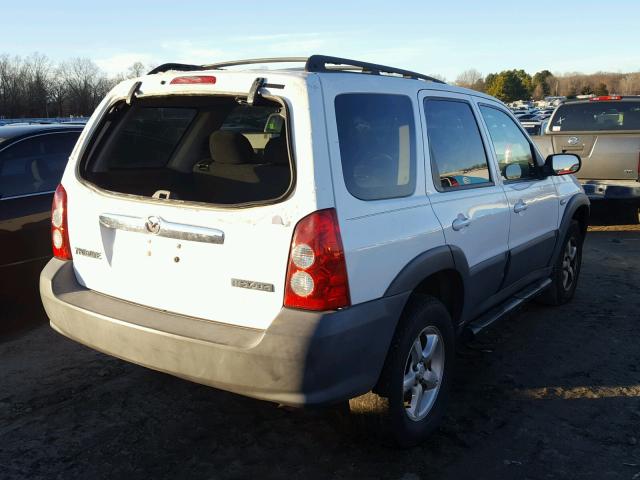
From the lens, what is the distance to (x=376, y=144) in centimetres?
305

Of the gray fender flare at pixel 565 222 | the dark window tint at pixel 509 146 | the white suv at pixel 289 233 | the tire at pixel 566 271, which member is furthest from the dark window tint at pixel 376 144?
the tire at pixel 566 271

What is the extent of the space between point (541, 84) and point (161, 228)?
447 ft

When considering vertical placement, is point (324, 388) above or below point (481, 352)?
above

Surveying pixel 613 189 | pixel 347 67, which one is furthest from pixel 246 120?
pixel 613 189

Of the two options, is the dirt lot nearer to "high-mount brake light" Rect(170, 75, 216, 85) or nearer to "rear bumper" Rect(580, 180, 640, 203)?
"high-mount brake light" Rect(170, 75, 216, 85)

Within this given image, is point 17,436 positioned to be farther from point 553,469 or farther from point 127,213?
point 553,469

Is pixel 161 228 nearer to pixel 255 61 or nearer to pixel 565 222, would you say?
pixel 255 61

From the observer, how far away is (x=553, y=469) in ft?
10.1

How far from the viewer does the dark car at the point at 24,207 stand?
467 cm

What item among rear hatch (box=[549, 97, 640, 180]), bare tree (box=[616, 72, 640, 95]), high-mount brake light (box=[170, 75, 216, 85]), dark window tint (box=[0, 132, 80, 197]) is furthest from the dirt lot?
bare tree (box=[616, 72, 640, 95])

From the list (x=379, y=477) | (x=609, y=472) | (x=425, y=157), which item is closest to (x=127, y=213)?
(x=425, y=157)

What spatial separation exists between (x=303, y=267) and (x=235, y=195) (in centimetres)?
102

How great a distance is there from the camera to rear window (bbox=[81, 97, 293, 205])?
339 cm

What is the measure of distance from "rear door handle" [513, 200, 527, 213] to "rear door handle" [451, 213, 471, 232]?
33.4 inches
